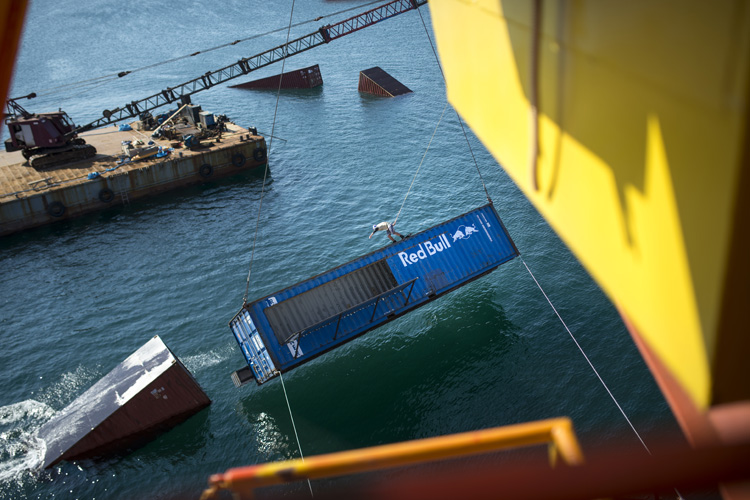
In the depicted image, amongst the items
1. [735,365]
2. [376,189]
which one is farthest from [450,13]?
[376,189]

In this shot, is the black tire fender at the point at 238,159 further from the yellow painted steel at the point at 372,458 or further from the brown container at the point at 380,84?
the yellow painted steel at the point at 372,458

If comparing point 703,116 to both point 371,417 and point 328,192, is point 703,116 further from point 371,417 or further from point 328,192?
point 328,192

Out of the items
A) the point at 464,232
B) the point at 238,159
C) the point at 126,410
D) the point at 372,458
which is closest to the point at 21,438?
the point at 126,410

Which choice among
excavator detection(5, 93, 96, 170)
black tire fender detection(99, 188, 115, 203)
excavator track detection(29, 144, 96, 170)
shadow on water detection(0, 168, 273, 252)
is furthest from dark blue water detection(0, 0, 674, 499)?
excavator detection(5, 93, 96, 170)

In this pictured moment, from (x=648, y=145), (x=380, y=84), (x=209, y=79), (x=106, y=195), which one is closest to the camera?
(x=648, y=145)

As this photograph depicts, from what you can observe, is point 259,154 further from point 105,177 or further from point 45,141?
point 45,141

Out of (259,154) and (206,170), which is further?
(259,154)

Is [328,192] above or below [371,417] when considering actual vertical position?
above
